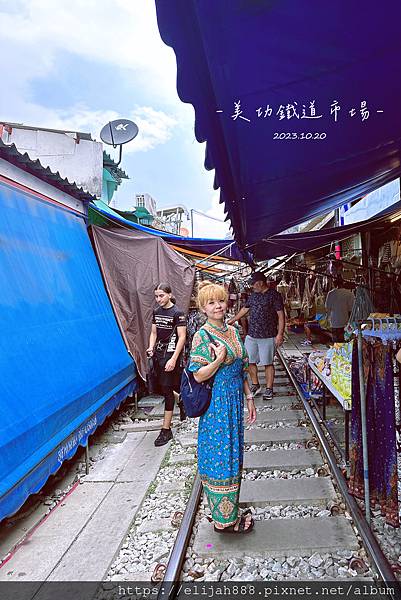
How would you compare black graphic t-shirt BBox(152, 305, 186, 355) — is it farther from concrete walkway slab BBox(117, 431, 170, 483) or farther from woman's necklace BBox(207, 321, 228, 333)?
woman's necklace BBox(207, 321, 228, 333)

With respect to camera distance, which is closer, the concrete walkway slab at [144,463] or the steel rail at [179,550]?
the steel rail at [179,550]

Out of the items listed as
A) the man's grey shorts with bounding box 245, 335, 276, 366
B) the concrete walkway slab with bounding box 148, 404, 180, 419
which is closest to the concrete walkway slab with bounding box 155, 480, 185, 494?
the concrete walkway slab with bounding box 148, 404, 180, 419

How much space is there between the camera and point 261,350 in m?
6.57

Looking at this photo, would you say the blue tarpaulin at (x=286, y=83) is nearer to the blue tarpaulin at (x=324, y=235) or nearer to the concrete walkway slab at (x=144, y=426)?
the blue tarpaulin at (x=324, y=235)

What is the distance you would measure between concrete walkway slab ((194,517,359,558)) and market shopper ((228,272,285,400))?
11.4ft

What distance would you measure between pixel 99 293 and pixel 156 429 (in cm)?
228

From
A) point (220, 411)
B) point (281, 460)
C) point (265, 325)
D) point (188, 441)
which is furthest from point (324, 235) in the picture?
point (220, 411)

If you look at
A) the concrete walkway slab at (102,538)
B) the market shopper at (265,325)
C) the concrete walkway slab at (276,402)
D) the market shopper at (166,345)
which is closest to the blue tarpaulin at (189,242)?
the market shopper at (265,325)

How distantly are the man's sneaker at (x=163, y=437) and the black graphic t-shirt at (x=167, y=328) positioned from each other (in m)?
1.04

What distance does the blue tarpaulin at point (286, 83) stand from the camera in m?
1.52

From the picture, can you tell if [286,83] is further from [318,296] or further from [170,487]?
[318,296]

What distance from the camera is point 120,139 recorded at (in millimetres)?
10703

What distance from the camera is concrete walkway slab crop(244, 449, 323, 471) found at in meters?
4.16

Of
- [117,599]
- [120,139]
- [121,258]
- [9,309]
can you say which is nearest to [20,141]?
[120,139]
